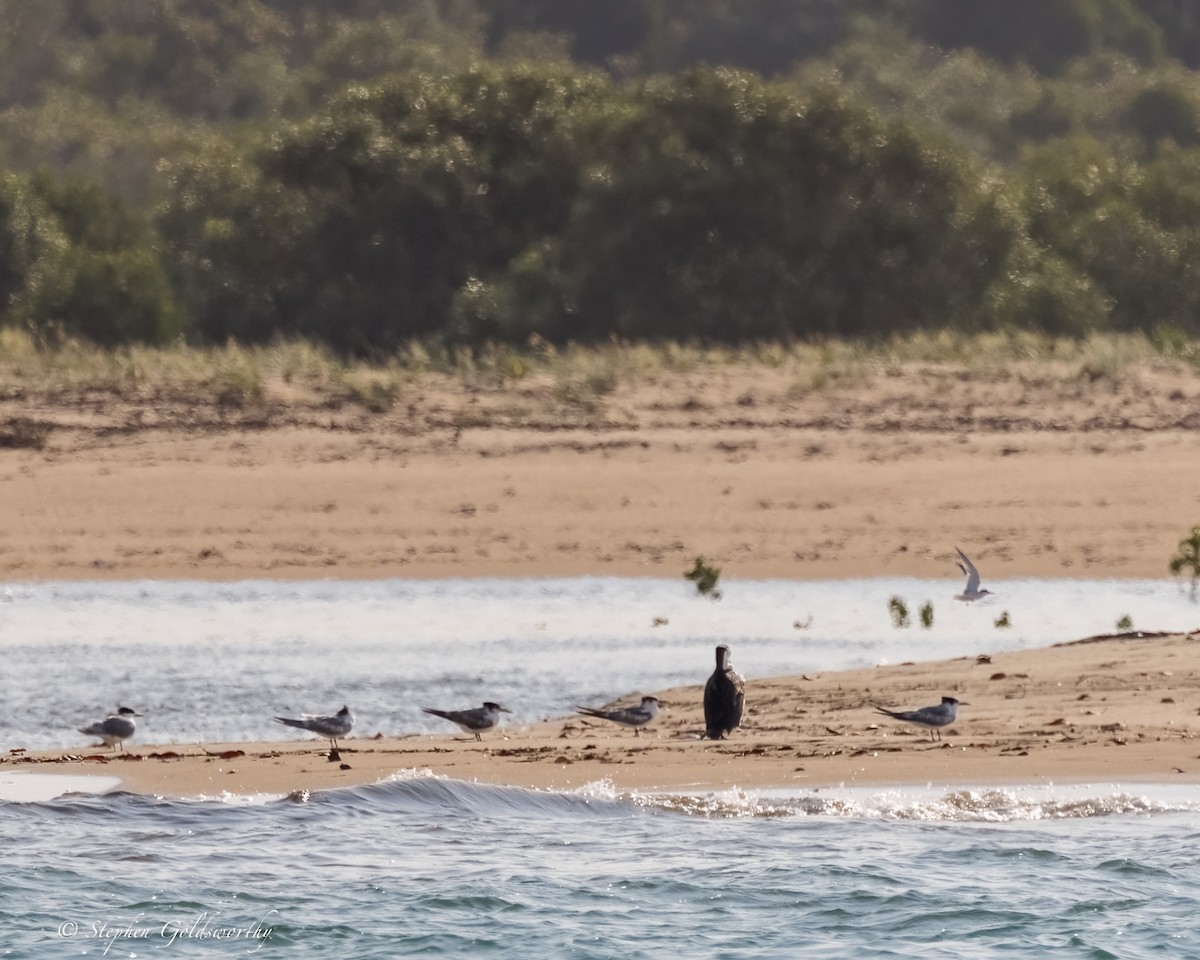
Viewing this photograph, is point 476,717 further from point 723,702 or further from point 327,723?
point 723,702

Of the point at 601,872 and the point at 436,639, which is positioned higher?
the point at 436,639

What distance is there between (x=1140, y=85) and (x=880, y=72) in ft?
25.9

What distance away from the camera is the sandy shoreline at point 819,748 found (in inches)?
364

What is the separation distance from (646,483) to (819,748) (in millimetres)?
9161

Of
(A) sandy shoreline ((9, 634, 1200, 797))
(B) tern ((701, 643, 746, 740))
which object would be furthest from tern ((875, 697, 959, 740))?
Answer: (B) tern ((701, 643, 746, 740))

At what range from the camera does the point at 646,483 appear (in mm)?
18891

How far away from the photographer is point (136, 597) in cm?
1652

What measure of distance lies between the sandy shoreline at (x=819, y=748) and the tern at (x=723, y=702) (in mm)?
77

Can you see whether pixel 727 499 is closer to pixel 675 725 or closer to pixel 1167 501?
pixel 1167 501

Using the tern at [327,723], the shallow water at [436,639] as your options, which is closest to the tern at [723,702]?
the tern at [327,723]

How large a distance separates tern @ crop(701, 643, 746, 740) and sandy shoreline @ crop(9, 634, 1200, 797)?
0.08 metres

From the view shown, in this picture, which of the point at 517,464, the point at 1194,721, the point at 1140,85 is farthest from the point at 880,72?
the point at 1194,721

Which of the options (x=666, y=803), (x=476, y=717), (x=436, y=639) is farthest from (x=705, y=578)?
(x=666, y=803)

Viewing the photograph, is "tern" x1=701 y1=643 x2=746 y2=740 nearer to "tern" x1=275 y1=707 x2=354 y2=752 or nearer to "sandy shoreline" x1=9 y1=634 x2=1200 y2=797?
"sandy shoreline" x1=9 y1=634 x2=1200 y2=797
